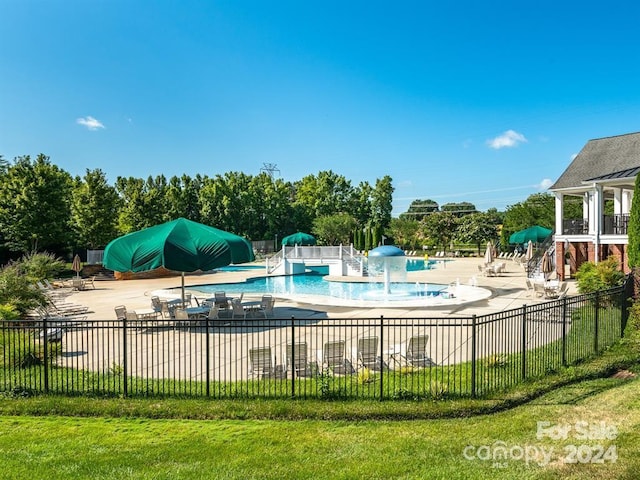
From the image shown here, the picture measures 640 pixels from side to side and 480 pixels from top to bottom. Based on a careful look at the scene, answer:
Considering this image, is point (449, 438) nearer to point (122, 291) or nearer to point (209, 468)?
point (209, 468)

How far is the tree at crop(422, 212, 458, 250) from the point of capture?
5935cm

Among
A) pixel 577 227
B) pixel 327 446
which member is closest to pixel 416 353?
pixel 327 446

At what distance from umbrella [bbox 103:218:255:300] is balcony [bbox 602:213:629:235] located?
67.9 ft

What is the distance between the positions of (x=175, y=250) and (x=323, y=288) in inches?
563

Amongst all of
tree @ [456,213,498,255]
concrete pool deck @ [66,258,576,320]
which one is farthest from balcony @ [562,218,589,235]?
tree @ [456,213,498,255]

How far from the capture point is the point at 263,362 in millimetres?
9461

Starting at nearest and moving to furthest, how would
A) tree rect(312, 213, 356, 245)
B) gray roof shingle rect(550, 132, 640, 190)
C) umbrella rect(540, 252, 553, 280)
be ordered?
umbrella rect(540, 252, 553, 280) → gray roof shingle rect(550, 132, 640, 190) → tree rect(312, 213, 356, 245)

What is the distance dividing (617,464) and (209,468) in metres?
5.02

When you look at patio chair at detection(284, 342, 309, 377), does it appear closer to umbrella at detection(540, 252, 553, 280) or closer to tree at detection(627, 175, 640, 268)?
tree at detection(627, 175, 640, 268)

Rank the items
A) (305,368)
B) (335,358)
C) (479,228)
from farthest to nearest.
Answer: (479,228)
(335,358)
(305,368)

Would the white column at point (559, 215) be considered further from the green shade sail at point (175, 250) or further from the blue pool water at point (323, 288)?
the green shade sail at point (175, 250)

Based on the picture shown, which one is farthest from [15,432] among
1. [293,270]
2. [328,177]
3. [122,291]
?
[328,177]

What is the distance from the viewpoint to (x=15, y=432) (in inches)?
272

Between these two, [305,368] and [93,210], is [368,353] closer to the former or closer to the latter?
[305,368]
